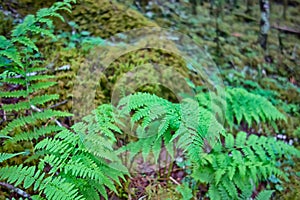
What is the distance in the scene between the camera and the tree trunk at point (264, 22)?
5.81 metres

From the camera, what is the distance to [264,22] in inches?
238

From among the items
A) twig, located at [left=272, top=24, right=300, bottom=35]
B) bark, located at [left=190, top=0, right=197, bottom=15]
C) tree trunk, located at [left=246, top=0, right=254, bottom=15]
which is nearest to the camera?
bark, located at [left=190, top=0, right=197, bottom=15]

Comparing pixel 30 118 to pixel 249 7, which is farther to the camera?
pixel 249 7

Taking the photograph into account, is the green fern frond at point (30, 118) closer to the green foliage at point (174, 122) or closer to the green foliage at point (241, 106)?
the green foliage at point (174, 122)

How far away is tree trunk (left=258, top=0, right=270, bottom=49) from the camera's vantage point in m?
5.81

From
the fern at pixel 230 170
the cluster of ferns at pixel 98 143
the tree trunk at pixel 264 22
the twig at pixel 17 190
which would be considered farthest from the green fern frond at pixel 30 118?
the tree trunk at pixel 264 22

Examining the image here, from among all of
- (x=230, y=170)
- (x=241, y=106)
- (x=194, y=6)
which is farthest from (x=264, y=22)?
(x=230, y=170)

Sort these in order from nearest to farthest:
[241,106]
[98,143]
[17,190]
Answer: [98,143] < [17,190] < [241,106]

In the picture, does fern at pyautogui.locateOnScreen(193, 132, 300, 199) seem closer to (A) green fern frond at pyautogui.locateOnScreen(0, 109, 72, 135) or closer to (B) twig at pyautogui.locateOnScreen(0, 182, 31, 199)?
(A) green fern frond at pyautogui.locateOnScreen(0, 109, 72, 135)

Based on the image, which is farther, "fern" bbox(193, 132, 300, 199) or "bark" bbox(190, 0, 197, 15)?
"bark" bbox(190, 0, 197, 15)

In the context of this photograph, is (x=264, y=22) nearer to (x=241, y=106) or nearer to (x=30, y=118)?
(x=241, y=106)

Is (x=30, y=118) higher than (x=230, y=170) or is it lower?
higher

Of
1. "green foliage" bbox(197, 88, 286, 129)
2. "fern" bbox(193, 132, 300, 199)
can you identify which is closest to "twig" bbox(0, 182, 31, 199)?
"fern" bbox(193, 132, 300, 199)

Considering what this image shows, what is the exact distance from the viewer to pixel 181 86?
405 cm
